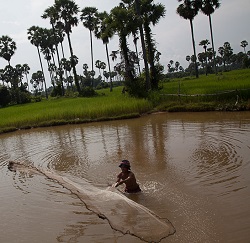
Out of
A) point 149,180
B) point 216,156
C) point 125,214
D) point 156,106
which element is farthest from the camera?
point 156,106

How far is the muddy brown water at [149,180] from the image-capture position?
444cm

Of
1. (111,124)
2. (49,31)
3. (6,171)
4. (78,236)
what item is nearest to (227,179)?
(78,236)

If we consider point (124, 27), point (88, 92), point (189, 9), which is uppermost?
point (189, 9)

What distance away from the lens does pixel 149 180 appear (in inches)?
257

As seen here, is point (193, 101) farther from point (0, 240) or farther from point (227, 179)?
point (0, 240)

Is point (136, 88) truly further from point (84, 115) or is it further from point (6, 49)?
point (6, 49)

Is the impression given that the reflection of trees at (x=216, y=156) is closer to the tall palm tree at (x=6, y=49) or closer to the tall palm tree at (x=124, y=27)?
the tall palm tree at (x=124, y=27)

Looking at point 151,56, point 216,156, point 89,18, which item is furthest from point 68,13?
point 216,156

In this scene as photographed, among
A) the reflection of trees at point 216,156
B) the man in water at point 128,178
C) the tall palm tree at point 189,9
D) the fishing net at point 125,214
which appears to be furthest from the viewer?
the tall palm tree at point 189,9

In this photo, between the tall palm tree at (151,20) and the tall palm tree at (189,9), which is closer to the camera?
the tall palm tree at (151,20)

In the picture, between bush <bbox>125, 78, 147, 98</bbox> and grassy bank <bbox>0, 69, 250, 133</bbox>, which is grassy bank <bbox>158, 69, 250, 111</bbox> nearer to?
grassy bank <bbox>0, 69, 250, 133</bbox>

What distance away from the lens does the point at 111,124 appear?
15.5 meters

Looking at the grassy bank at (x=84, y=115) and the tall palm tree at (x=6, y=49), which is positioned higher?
the tall palm tree at (x=6, y=49)

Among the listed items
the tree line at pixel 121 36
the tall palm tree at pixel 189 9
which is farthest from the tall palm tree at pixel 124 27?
the tall palm tree at pixel 189 9
